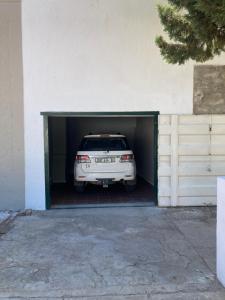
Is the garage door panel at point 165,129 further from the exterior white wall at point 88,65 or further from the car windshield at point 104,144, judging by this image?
the car windshield at point 104,144

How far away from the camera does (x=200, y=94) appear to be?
30.6 feet

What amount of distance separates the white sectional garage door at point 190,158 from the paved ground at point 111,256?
63 cm

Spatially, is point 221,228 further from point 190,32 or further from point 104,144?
point 104,144

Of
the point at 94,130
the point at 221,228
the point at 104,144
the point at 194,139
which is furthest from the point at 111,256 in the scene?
the point at 94,130

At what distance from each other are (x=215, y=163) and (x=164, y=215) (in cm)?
189

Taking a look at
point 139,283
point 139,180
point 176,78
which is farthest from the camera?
point 139,180

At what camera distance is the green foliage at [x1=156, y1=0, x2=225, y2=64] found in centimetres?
562

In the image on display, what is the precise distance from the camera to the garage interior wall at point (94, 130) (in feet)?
42.5

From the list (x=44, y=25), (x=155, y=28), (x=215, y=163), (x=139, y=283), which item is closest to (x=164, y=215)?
(x=215, y=163)

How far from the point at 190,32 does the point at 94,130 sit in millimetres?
9551

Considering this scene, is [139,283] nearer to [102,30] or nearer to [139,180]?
[102,30]

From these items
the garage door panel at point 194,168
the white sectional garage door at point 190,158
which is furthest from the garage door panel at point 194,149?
the garage door panel at point 194,168

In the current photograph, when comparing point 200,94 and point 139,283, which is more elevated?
point 200,94

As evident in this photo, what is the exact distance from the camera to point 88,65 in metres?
9.08
